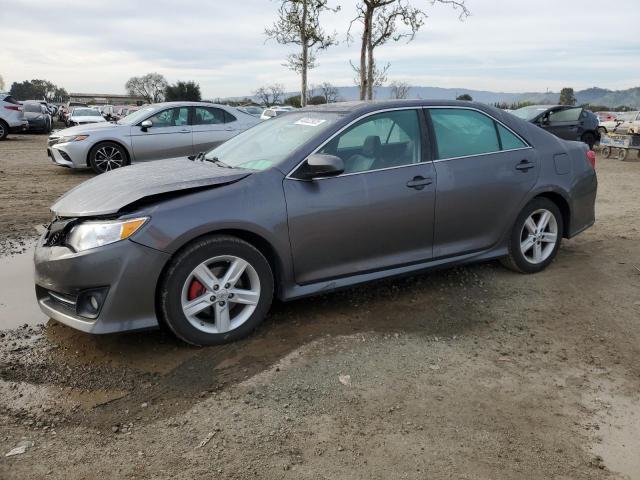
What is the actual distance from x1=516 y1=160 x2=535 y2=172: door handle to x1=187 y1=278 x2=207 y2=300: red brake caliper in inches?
110

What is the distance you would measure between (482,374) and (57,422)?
2.30m

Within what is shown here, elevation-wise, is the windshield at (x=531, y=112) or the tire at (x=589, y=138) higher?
the windshield at (x=531, y=112)

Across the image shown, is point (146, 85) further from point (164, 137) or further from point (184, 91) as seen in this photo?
point (164, 137)

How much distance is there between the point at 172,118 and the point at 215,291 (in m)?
8.01

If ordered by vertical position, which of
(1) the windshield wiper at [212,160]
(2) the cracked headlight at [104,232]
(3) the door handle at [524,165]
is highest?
(1) the windshield wiper at [212,160]

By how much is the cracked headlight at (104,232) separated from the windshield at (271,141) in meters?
0.97

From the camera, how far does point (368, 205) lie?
3893 millimetres

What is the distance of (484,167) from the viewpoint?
175 inches

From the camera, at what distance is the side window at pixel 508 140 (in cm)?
467

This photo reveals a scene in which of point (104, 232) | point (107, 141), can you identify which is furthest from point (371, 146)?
point (107, 141)

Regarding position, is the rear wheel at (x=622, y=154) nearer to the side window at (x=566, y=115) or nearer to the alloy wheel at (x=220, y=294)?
the side window at (x=566, y=115)

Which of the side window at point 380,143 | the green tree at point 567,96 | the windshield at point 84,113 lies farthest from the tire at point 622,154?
the green tree at point 567,96

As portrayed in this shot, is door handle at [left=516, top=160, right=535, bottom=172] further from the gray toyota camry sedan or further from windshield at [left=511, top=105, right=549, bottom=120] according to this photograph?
windshield at [left=511, top=105, right=549, bottom=120]

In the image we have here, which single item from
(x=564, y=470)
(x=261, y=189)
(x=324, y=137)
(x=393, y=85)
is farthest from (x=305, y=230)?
(x=393, y=85)
